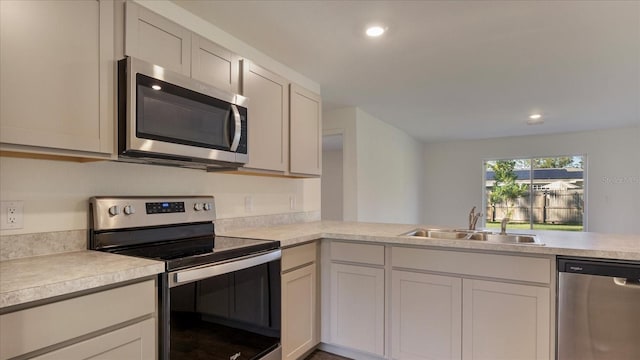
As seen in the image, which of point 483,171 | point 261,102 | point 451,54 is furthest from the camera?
point 483,171

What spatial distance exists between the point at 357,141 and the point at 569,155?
4359 millimetres

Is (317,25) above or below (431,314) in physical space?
above

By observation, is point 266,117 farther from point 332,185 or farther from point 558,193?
point 558,193

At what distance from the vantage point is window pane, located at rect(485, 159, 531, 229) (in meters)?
6.71

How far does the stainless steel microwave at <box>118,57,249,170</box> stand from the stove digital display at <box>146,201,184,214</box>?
26 centimetres

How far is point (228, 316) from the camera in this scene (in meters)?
1.69

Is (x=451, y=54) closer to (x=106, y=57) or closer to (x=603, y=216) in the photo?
(x=106, y=57)

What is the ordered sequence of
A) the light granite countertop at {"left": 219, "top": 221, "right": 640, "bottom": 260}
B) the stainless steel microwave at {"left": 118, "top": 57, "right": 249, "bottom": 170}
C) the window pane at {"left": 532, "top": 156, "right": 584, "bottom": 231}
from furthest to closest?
the window pane at {"left": 532, "top": 156, "right": 584, "bottom": 231}, the light granite countertop at {"left": 219, "top": 221, "right": 640, "bottom": 260}, the stainless steel microwave at {"left": 118, "top": 57, "right": 249, "bottom": 170}

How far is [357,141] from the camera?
431cm

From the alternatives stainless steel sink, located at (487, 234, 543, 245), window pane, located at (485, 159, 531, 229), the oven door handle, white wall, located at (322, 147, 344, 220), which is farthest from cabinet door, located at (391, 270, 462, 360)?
window pane, located at (485, 159, 531, 229)

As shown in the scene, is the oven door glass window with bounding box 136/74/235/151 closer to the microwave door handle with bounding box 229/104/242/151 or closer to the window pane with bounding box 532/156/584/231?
the microwave door handle with bounding box 229/104/242/151

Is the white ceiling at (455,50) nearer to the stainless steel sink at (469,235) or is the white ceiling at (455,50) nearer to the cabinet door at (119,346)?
the stainless steel sink at (469,235)

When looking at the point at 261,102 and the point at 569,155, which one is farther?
the point at 569,155

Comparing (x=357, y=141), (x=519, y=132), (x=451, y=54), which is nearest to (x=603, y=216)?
(x=519, y=132)
